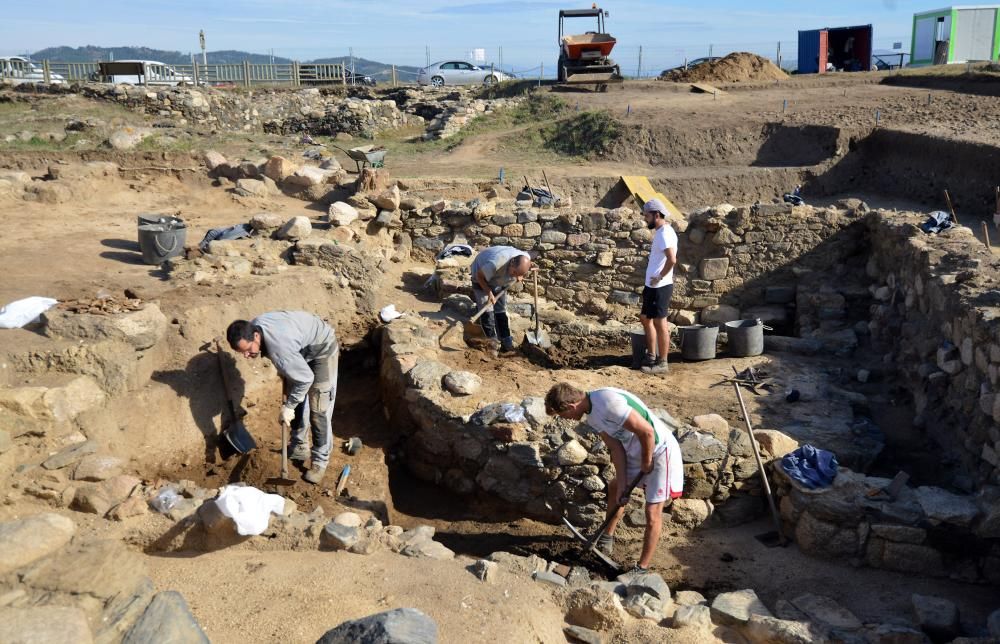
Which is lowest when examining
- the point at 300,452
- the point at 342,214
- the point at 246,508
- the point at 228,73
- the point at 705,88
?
the point at 300,452

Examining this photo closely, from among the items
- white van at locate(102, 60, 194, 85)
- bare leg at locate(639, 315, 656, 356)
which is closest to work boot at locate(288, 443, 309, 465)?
bare leg at locate(639, 315, 656, 356)

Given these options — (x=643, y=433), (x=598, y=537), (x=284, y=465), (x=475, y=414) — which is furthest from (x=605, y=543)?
(x=284, y=465)

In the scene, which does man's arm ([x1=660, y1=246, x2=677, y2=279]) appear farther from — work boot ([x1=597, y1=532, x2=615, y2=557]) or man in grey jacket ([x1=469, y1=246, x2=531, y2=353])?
work boot ([x1=597, y1=532, x2=615, y2=557])

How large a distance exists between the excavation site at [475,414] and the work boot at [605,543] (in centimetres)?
5

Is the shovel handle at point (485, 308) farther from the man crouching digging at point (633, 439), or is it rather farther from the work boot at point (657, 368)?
the man crouching digging at point (633, 439)

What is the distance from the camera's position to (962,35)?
24.6 metres

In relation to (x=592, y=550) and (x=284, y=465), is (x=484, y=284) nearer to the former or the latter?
(x=284, y=465)

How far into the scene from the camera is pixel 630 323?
9.52m

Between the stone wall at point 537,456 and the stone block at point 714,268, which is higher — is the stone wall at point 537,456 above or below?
below

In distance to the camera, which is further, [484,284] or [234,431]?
[484,284]

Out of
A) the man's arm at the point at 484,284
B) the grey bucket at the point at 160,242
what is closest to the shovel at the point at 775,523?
the man's arm at the point at 484,284

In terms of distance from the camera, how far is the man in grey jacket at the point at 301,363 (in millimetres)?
5699

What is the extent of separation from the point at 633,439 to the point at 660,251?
2828 millimetres

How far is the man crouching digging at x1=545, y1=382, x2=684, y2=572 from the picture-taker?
15.8 feet
